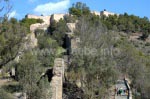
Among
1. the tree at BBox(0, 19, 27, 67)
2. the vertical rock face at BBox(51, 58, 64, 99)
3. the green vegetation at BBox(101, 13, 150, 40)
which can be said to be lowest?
the vertical rock face at BBox(51, 58, 64, 99)

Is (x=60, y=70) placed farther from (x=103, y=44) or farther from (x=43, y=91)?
(x=103, y=44)

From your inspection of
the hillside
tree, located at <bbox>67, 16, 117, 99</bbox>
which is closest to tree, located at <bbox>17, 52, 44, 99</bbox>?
the hillside

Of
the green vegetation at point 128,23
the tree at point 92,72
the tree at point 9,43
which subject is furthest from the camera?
the green vegetation at point 128,23

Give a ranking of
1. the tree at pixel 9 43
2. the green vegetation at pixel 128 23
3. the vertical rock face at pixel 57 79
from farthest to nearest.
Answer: the green vegetation at pixel 128 23 < the vertical rock face at pixel 57 79 < the tree at pixel 9 43

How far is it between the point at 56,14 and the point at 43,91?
66368 mm

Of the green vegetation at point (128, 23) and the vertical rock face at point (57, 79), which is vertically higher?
the green vegetation at point (128, 23)

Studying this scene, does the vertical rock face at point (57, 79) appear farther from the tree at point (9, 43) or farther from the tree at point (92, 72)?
the tree at point (9, 43)

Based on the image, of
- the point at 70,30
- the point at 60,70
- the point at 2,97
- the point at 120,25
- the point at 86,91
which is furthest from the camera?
the point at 120,25

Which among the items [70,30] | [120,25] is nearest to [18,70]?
[70,30]

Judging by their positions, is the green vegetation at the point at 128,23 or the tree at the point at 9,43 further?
the green vegetation at the point at 128,23

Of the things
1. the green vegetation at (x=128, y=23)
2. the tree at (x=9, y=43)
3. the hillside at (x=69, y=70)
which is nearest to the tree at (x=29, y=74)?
the hillside at (x=69, y=70)

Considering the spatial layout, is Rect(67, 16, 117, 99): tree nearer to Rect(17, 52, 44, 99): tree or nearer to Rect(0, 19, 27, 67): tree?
Rect(17, 52, 44, 99): tree


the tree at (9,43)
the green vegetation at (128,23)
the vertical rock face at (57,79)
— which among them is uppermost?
the green vegetation at (128,23)

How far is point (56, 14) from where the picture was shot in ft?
300
